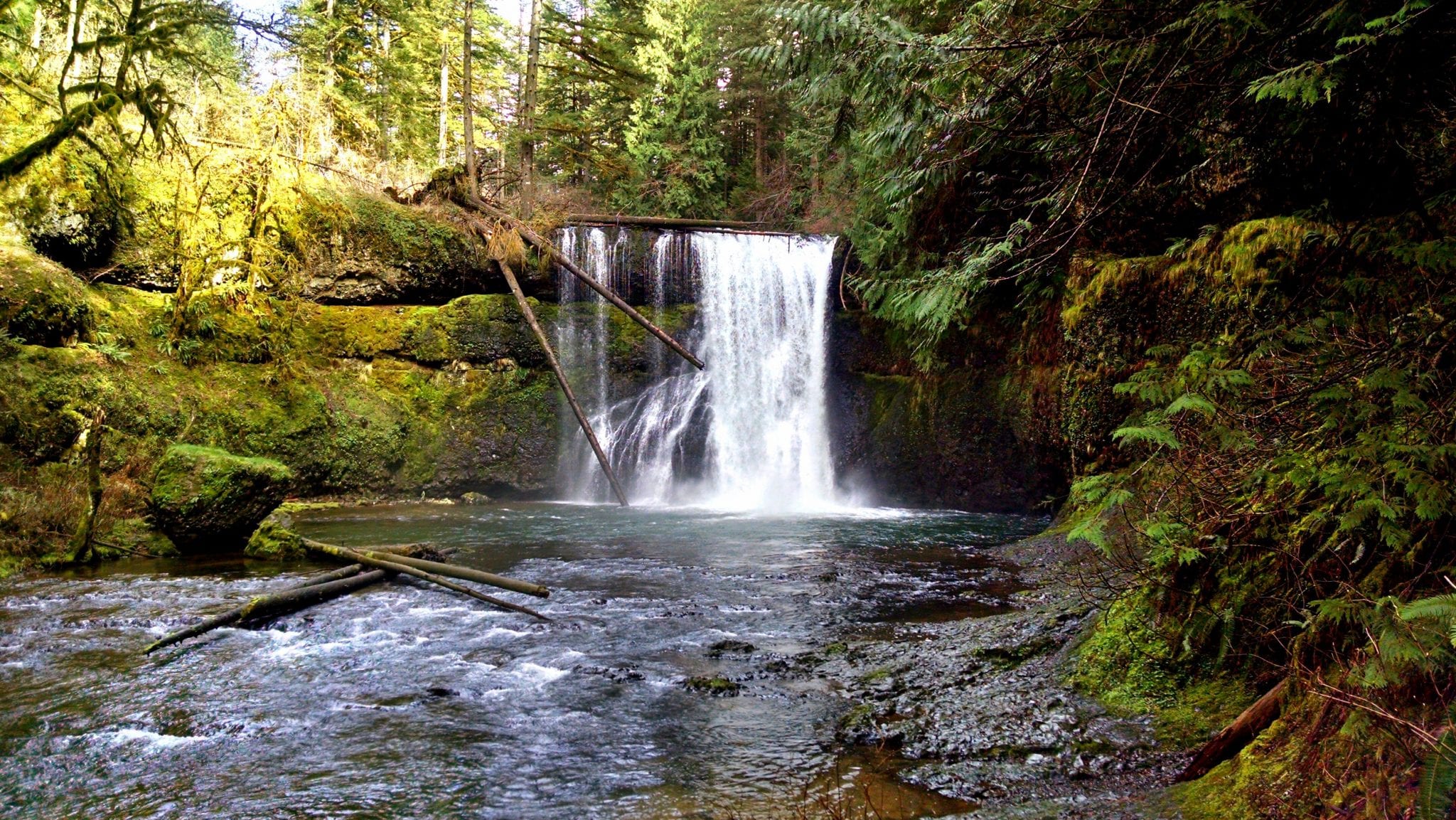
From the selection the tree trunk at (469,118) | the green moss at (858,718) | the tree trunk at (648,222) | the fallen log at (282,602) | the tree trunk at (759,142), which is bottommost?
the green moss at (858,718)

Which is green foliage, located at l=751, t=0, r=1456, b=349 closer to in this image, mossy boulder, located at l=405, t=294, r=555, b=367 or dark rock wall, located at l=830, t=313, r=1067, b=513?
dark rock wall, located at l=830, t=313, r=1067, b=513

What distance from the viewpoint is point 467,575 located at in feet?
23.6

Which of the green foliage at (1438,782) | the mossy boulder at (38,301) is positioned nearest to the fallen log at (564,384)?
the mossy boulder at (38,301)

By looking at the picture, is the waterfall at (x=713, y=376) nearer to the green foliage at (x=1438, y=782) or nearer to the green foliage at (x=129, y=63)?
the green foliage at (x=129, y=63)

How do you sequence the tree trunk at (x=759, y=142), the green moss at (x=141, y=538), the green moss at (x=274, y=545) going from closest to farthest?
the green moss at (x=141, y=538) → the green moss at (x=274, y=545) → the tree trunk at (x=759, y=142)

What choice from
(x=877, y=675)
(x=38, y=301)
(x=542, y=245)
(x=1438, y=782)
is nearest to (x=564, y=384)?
(x=542, y=245)

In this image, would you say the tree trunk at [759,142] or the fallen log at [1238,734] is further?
the tree trunk at [759,142]

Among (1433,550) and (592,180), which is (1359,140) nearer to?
(1433,550)

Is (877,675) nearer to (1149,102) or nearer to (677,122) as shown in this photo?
(1149,102)

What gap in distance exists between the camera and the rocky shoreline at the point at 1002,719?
305cm

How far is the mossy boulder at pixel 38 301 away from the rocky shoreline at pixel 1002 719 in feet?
37.6

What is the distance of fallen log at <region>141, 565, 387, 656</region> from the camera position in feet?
18.3

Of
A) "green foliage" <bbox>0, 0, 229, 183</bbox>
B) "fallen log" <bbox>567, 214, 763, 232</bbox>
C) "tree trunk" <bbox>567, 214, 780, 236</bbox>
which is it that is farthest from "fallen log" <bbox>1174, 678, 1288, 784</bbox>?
"fallen log" <bbox>567, 214, 763, 232</bbox>

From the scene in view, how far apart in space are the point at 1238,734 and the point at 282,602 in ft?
21.2
